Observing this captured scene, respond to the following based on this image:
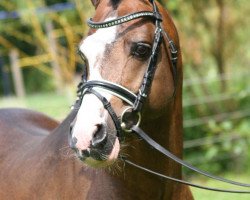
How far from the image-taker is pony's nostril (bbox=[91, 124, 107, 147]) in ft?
9.59

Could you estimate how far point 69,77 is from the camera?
1018 centimetres

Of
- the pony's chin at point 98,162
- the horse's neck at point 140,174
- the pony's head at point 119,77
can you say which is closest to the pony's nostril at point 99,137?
the pony's head at point 119,77

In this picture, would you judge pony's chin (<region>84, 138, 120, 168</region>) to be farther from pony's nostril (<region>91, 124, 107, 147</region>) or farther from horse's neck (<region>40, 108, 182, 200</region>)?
horse's neck (<region>40, 108, 182, 200</region>)

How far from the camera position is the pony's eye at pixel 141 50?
3.16 meters

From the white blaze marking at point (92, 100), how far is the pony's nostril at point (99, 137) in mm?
24

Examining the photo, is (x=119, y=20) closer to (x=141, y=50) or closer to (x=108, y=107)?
(x=141, y=50)

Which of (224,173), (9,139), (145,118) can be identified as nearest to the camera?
(145,118)

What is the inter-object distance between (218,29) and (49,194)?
6.12 m

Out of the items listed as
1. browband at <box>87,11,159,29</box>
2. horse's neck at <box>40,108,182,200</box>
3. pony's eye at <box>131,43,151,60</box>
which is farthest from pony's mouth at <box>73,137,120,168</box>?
browband at <box>87,11,159,29</box>

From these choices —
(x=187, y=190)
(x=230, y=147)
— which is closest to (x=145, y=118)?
(x=187, y=190)

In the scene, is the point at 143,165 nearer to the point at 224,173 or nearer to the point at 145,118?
the point at 145,118

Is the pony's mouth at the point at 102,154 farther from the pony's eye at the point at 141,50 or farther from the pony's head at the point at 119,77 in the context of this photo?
the pony's eye at the point at 141,50

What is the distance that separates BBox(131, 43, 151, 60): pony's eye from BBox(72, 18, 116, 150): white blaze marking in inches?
4.7

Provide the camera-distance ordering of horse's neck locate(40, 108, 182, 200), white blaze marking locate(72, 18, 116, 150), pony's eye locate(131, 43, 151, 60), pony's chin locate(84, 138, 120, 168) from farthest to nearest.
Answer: horse's neck locate(40, 108, 182, 200) < pony's eye locate(131, 43, 151, 60) < pony's chin locate(84, 138, 120, 168) < white blaze marking locate(72, 18, 116, 150)
